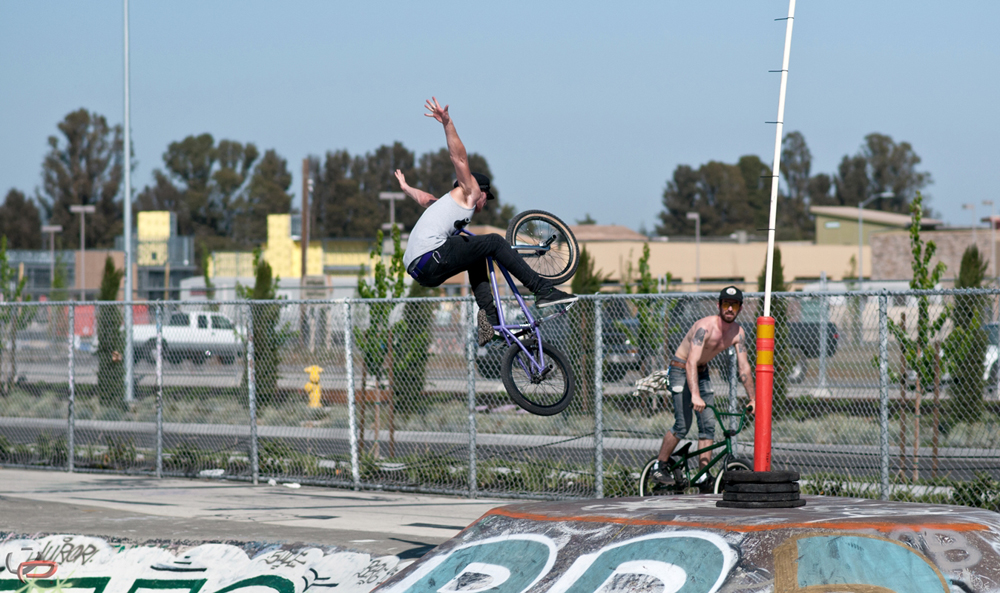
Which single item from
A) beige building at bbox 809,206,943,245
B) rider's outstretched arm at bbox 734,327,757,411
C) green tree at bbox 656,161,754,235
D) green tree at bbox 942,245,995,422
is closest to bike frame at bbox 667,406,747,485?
rider's outstretched arm at bbox 734,327,757,411

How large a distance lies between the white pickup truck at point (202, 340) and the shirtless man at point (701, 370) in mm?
6159

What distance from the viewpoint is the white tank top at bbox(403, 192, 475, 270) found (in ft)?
22.8

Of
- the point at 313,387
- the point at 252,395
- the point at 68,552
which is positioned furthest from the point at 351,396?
the point at 68,552

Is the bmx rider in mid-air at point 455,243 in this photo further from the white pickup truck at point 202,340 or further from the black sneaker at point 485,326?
the white pickup truck at point 202,340

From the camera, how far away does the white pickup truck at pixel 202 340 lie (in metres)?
13.0

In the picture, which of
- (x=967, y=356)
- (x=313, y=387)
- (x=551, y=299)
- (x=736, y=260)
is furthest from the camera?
(x=736, y=260)

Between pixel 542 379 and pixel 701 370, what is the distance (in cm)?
234

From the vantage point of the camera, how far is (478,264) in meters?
7.21

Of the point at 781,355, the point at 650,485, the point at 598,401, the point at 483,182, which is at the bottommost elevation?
the point at 650,485

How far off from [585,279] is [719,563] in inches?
513

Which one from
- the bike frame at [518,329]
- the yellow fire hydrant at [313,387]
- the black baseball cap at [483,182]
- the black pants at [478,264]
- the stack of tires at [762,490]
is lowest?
the yellow fire hydrant at [313,387]

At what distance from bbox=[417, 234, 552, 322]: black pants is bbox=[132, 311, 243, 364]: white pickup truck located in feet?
21.2

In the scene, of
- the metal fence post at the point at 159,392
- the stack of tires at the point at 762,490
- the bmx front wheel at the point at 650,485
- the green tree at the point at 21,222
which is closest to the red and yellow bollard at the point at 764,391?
the stack of tires at the point at 762,490

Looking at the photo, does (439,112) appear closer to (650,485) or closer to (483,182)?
(483,182)
